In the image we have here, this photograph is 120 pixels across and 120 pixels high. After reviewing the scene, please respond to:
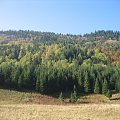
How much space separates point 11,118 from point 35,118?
8.55 feet

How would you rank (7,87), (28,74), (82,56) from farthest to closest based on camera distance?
(82,56) → (28,74) → (7,87)

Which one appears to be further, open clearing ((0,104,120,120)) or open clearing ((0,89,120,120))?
open clearing ((0,89,120,120))

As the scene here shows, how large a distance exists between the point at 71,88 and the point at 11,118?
72552 mm

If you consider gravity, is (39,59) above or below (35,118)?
above

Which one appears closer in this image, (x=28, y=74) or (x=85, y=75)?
(x=28, y=74)

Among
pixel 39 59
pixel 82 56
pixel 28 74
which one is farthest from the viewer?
pixel 82 56

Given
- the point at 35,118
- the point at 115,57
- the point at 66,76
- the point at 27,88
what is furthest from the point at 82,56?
the point at 35,118

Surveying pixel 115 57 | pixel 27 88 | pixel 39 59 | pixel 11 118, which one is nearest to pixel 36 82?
pixel 27 88

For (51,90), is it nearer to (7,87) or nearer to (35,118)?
(7,87)

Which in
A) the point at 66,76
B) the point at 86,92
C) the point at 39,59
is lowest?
the point at 86,92

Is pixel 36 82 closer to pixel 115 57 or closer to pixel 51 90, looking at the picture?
pixel 51 90

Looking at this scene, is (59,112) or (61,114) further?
(59,112)

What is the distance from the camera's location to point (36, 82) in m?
89.0

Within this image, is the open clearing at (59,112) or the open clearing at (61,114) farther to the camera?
the open clearing at (59,112)
